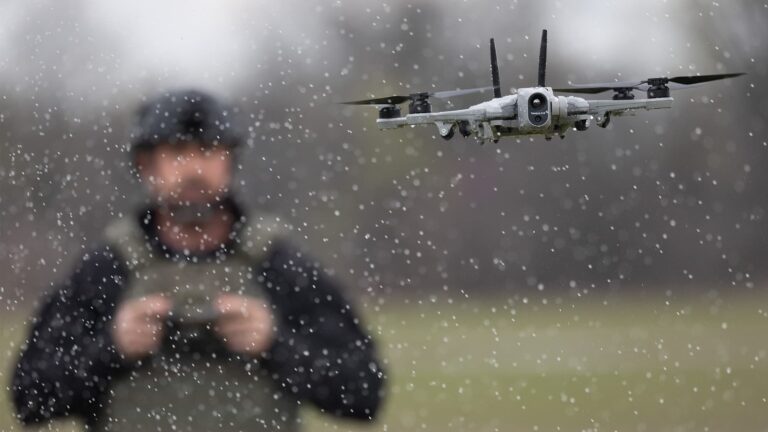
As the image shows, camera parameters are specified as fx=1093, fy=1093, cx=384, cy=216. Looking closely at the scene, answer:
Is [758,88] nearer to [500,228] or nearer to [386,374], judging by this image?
[500,228]

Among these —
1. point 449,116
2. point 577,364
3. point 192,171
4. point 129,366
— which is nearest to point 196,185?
point 192,171

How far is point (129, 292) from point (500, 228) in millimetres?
359

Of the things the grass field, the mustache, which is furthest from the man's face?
the grass field

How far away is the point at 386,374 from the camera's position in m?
0.73

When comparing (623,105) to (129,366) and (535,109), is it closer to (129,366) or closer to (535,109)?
(535,109)

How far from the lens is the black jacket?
0.70m

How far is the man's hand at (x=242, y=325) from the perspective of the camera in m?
0.68

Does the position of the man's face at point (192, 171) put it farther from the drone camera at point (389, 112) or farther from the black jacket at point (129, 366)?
the drone camera at point (389, 112)

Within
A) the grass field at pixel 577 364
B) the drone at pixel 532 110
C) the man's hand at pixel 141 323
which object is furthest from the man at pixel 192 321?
the drone at pixel 532 110

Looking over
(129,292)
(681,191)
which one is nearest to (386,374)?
(129,292)

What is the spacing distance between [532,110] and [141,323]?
0.33m

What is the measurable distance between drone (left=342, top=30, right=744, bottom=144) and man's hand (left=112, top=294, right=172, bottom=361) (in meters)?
0.25

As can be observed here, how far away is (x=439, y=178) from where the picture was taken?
848 mm

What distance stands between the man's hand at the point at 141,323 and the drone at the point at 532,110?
0.25m
